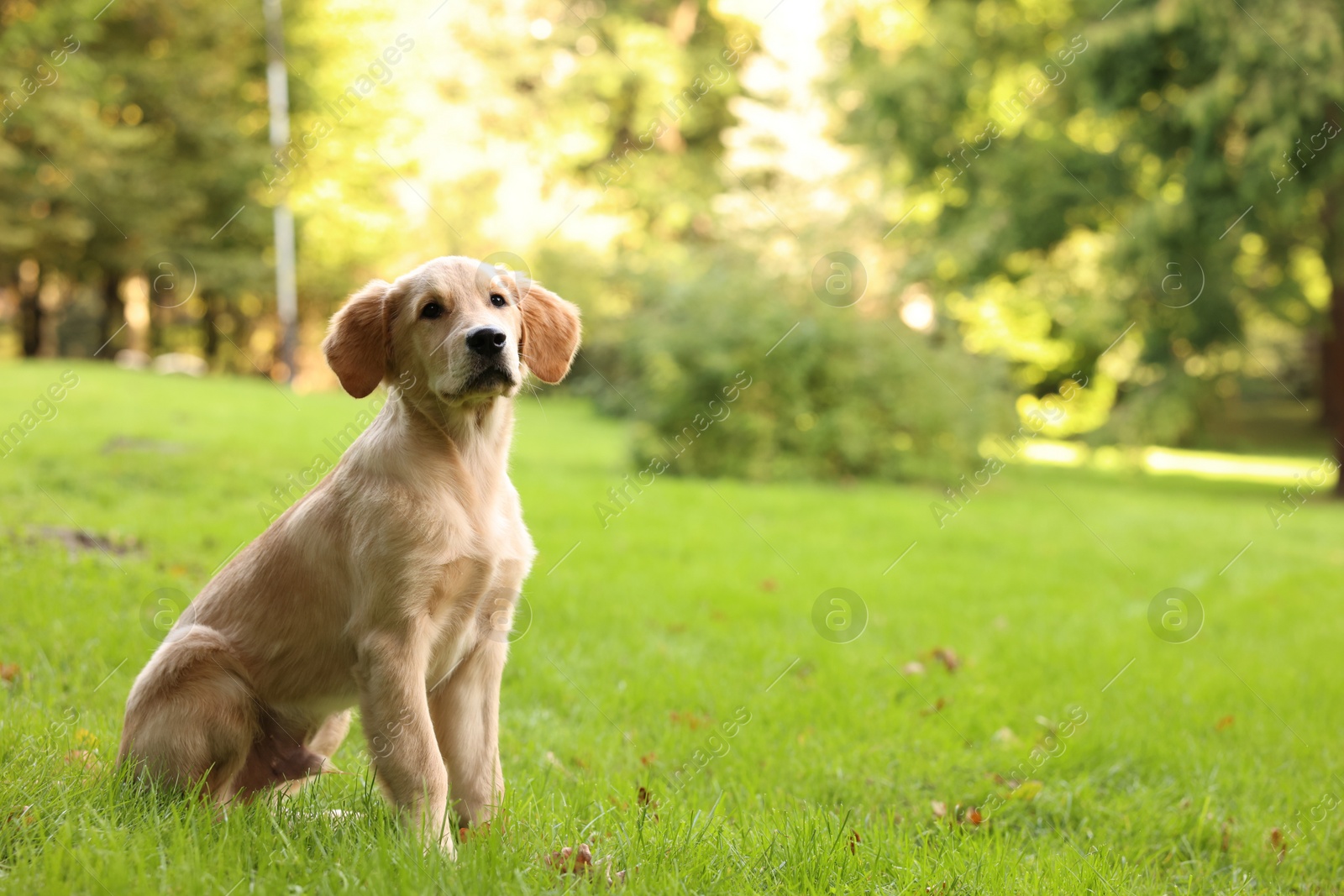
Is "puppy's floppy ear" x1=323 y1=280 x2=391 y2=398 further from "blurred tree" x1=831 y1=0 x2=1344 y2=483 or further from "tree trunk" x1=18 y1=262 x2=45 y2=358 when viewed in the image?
"tree trunk" x1=18 y1=262 x2=45 y2=358

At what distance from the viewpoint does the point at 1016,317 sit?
24.3m

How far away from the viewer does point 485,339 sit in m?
2.97

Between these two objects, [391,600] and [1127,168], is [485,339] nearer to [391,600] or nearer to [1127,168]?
[391,600]

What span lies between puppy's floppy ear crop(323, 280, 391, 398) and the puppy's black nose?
0.35 meters

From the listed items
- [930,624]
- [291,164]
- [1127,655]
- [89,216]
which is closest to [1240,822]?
[1127,655]

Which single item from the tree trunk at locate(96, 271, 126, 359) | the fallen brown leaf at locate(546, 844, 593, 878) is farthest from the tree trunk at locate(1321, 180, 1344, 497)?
the tree trunk at locate(96, 271, 126, 359)

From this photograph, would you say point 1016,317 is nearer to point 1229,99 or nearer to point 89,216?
point 1229,99

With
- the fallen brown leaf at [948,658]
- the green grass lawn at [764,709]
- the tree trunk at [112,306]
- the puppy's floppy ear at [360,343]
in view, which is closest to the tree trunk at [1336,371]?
the green grass lawn at [764,709]

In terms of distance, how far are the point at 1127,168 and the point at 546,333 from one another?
16.4 meters

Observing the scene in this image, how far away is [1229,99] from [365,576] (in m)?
15.0

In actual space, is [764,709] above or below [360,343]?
below

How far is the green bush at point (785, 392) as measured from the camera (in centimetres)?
1327

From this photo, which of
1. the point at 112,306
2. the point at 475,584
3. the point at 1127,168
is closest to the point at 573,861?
the point at 475,584

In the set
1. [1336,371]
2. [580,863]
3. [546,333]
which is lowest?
[1336,371]
